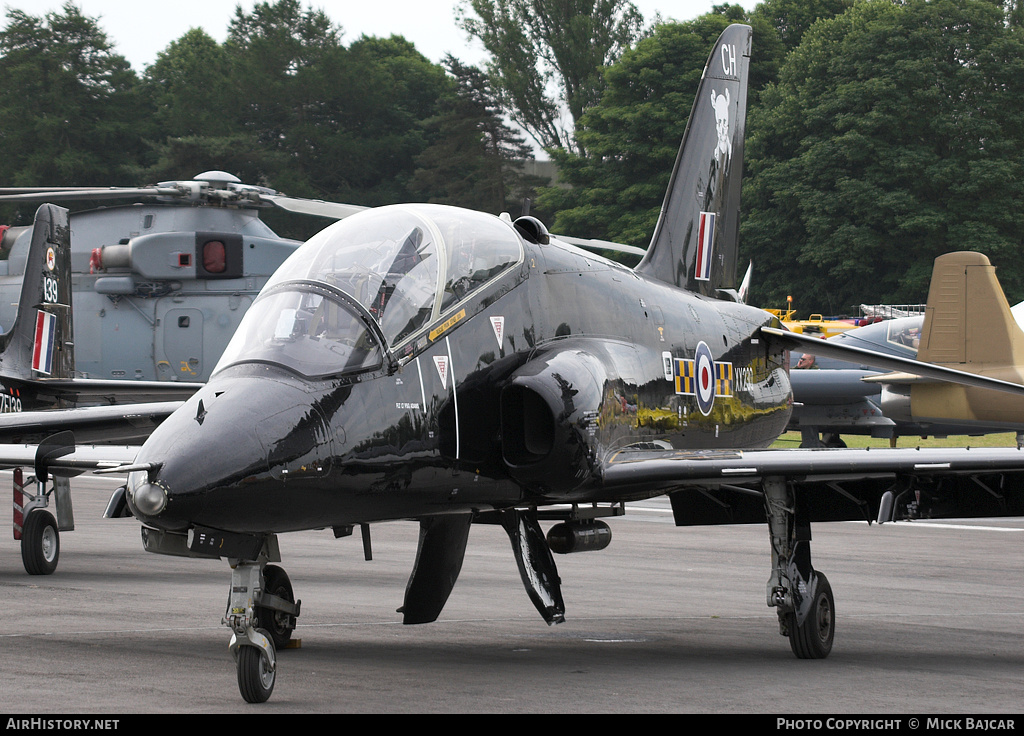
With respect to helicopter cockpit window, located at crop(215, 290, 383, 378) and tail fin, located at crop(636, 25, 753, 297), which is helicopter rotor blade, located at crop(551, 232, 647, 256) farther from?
helicopter cockpit window, located at crop(215, 290, 383, 378)

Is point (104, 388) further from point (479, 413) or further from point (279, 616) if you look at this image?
point (479, 413)

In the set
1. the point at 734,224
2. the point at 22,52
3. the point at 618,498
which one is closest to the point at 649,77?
the point at 22,52

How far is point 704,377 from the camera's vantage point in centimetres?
1035

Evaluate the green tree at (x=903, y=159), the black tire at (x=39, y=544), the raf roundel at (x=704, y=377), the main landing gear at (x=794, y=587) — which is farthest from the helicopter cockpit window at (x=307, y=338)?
the green tree at (x=903, y=159)

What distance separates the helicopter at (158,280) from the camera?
25.9m

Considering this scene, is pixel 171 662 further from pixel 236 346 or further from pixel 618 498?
pixel 618 498

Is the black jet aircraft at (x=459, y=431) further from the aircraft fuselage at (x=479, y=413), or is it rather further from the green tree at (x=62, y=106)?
the green tree at (x=62, y=106)

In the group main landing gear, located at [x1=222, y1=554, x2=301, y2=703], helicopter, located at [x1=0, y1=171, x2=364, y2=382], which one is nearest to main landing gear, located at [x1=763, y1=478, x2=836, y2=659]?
main landing gear, located at [x1=222, y1=554, x2=301, y2=703]

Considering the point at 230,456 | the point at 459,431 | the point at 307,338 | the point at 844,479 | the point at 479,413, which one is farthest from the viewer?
the point at 844,479

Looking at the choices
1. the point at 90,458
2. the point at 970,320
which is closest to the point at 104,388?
the point at 90,458

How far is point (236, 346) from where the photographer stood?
23.9 ft

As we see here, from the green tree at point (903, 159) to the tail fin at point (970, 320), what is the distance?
38653mm

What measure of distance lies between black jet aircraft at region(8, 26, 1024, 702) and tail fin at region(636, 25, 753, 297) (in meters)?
1.14

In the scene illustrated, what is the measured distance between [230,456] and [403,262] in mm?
1883
